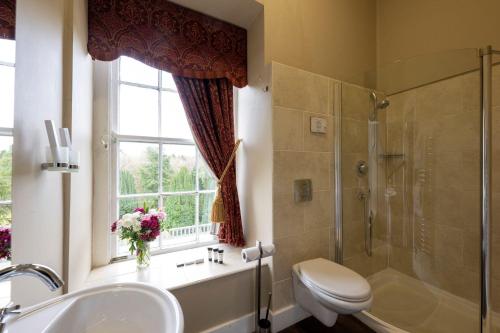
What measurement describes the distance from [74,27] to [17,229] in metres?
0.98

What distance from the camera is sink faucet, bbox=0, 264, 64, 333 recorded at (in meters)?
0.48

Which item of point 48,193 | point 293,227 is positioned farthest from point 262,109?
point 48,193

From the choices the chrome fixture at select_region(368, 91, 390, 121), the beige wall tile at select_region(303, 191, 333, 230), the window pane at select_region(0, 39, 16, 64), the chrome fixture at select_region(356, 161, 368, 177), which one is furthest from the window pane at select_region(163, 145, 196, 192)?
the chrome fixture at select_region(368, 91, 390, 121)

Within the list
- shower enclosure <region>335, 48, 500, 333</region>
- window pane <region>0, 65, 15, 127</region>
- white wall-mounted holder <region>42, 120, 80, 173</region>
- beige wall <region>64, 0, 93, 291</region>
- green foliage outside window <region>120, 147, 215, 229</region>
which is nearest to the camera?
window pane <region>0, 65, 15, 127</region>

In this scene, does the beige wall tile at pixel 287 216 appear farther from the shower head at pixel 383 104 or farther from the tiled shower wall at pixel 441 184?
the shower head at pixel 383 104

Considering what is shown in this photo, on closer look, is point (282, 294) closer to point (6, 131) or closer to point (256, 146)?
point (256, 146)

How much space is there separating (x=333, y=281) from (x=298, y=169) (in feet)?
2.45

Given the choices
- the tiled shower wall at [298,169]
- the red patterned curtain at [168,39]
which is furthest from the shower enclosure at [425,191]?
the red patterned curtain at [168,39]

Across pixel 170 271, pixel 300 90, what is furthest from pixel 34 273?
pixel 300 90

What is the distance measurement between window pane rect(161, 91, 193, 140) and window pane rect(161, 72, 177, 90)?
5cm

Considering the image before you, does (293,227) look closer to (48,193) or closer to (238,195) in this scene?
(238,195)

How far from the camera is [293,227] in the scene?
5.09 feet

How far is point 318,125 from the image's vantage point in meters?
1.66

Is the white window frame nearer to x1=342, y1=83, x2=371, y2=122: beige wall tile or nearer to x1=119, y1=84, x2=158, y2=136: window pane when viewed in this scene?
x1=119, y1=84, x2=158, y2=136: window pane
